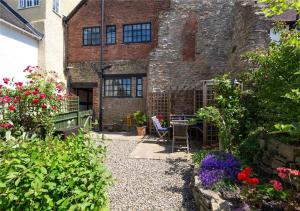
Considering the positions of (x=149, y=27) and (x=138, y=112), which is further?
(x=149, y=27)

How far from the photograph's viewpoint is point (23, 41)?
9.73 meters

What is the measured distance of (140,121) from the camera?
10211mm

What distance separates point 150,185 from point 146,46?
8.69m

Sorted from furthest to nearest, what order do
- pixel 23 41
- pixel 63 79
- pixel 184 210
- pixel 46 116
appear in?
pixel 63 79 → pixel 23 41 → pixel 46 116 → pixel 184 210

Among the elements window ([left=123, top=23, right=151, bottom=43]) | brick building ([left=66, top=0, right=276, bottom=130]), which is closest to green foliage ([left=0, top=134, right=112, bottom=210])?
brick building ([left=66, top=0, right=276, bottom=130])

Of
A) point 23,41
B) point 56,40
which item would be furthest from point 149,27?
point 23,41

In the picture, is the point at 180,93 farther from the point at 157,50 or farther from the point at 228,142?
the point at 228,142

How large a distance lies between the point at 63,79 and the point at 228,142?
411 inches

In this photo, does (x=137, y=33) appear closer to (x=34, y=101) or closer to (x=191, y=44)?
(x=191, y=44)

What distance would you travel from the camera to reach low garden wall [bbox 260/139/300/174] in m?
3.28

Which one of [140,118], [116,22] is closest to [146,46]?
[116,22]

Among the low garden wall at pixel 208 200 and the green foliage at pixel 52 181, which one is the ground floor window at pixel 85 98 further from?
the green foliage at pixel 52 181

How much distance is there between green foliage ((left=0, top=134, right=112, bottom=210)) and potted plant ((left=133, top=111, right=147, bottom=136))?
7693 millimetres

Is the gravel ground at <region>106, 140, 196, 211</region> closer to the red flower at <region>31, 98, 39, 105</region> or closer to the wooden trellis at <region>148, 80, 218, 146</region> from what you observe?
the red flower at <region>31, 98, 39, 105</region>
